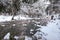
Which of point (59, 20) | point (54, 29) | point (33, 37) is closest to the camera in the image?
point (33, 37)

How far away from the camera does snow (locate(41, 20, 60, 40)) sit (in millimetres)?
1825

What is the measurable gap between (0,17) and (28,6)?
1.85 feet

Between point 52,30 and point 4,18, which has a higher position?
point 4,18

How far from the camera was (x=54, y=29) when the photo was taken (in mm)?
1927

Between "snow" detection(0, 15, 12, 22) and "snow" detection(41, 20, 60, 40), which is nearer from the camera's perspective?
"snow" detection(41, 20, 60, 40)

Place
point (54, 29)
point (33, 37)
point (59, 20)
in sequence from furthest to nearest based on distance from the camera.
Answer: point (59, 20) < point (54, 29) < point (33, 37)

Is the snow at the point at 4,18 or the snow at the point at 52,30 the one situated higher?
the snow at the point at 4,18

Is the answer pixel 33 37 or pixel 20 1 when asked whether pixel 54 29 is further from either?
pixel 20 1

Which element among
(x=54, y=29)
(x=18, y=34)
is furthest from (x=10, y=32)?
(x=54, y=29)

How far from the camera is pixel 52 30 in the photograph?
6.31 feet

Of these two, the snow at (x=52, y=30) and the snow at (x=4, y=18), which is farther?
the snow at (x=4, y=18)

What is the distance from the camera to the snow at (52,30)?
71.9 inches

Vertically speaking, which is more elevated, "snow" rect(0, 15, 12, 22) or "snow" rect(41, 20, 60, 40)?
"snow" rect(0, 15, 12, 22)

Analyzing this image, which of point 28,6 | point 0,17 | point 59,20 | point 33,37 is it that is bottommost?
point 33,37
